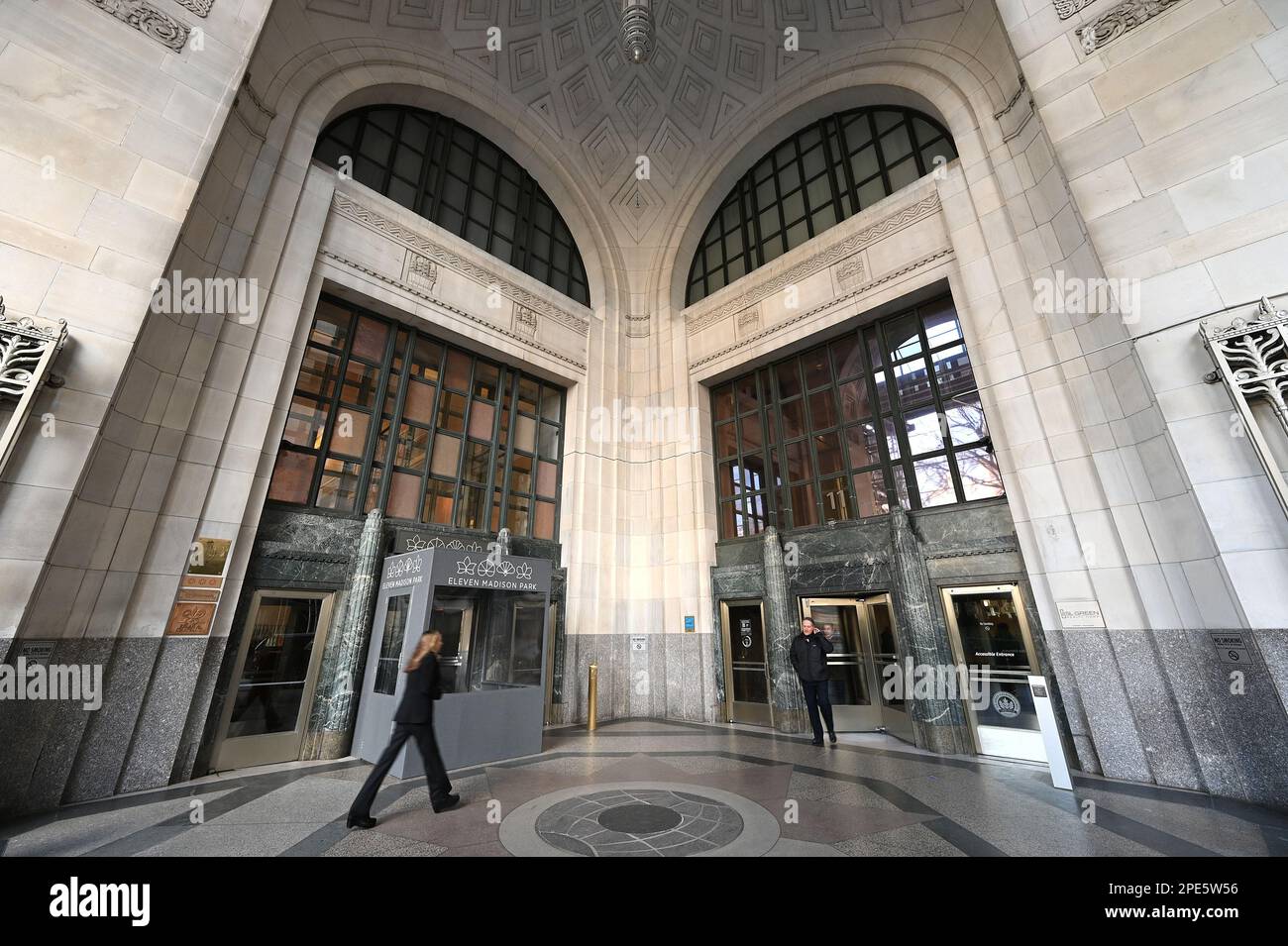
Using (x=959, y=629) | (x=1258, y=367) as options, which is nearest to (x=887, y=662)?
(x=959, y=629)

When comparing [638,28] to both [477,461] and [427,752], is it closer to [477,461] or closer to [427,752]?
[477,461]

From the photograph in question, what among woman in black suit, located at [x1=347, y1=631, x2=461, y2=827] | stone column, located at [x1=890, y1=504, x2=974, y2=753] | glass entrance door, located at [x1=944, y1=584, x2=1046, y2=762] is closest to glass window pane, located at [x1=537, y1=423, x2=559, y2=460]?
woman in black suit, located at [x1=347, y1=631, x2=461, y2=827]

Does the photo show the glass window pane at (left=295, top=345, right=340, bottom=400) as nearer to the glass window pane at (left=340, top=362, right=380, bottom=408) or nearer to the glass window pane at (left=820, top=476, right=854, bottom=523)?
the glass window pane at (left=340, top=362, right=380, bottom=408)

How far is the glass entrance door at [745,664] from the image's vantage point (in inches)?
408

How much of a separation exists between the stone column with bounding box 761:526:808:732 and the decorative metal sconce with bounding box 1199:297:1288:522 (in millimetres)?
6766

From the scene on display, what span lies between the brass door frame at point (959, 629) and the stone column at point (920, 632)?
11cm

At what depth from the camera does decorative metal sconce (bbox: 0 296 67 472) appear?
4.82 metres

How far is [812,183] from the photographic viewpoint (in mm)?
12617

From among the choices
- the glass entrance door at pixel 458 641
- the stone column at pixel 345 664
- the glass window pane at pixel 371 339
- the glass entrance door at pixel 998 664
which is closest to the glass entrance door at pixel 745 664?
the glass entrance door at pixel 998 664

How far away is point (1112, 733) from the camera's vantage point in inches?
253

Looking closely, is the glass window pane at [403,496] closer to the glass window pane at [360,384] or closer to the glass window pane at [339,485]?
the glass window pane at [339,485]

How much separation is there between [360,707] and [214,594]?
2733mm

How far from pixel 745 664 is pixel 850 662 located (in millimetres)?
2176
